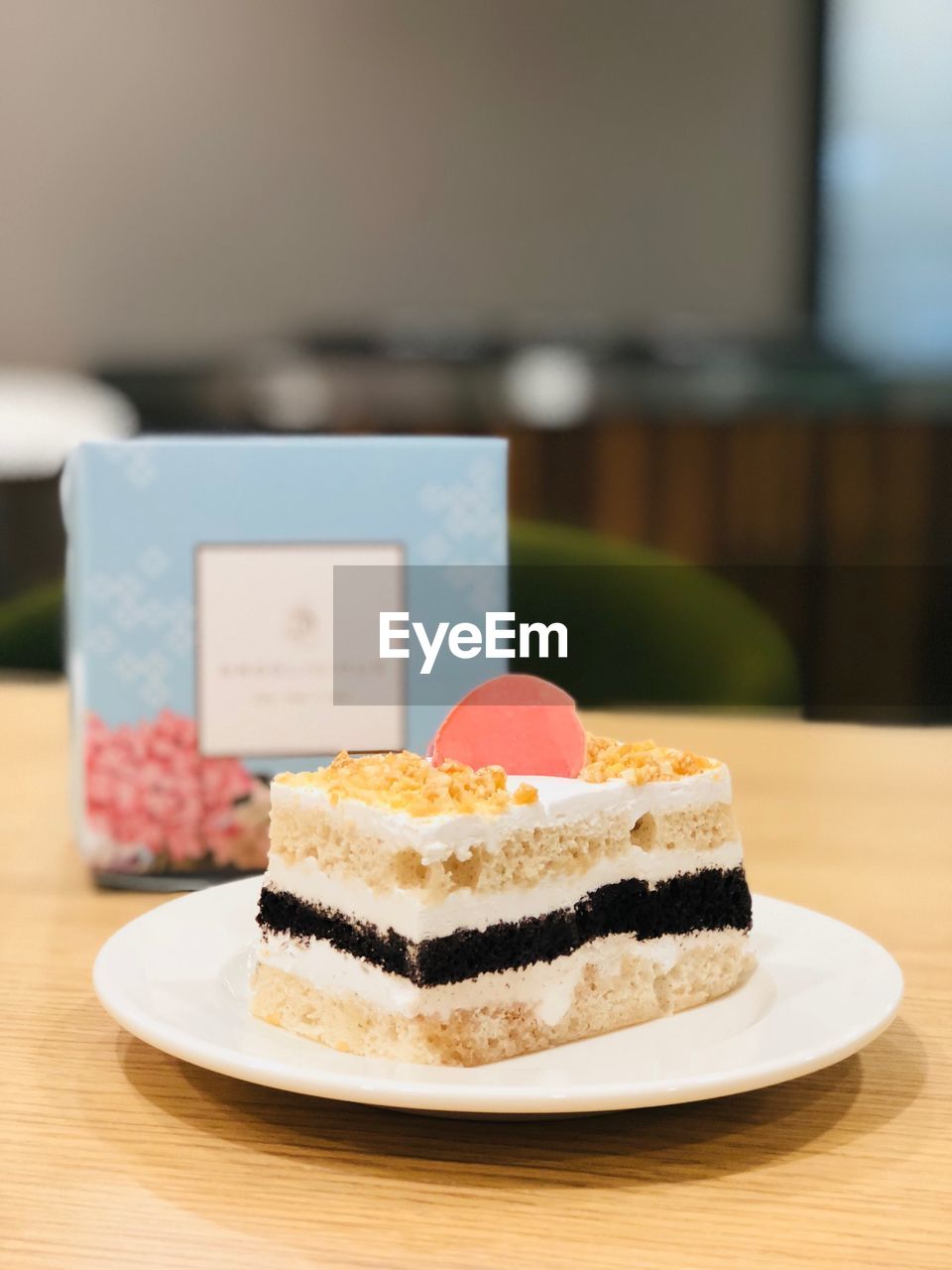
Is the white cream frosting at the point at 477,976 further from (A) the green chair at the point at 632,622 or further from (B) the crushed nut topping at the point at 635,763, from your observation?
(A) the green chair at the point at 632,622

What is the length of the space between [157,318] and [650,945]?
308cm

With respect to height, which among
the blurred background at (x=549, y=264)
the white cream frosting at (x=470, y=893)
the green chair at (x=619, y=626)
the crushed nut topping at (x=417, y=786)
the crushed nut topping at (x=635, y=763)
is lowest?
the green chair at (x=619, y=626)

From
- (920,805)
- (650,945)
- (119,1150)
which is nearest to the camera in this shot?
(119,1150)

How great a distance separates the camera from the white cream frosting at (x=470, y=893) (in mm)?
822

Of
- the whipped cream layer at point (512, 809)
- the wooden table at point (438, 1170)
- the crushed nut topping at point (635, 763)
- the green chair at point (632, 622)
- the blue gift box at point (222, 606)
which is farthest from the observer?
the green chair at point (632, 622)

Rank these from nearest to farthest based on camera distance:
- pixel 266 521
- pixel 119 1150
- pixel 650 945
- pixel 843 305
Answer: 1. pixel 119 1150
2. pixel 650 945
3. pixel 266 521
4. pixel 843 305

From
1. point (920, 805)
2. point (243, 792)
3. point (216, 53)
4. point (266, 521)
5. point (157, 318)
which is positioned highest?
point (216, 53)

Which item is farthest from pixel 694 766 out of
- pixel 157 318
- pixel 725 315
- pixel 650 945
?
pixel 157 318

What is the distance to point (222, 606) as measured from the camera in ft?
3.96

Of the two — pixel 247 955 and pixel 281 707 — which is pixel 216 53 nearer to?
pixel 281 707

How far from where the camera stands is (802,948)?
3.16 ft

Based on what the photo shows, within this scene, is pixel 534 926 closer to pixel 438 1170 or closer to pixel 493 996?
pixel 493 996

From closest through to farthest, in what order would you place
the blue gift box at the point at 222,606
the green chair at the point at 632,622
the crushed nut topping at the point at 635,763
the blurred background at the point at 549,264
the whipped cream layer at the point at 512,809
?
1. the whipped cream layer at the point at 512,809
2. the crushed nut topping at the point at 635,763
3. the blue gift box at the point at 222,606
4. the green chair at the point at 632,622
5. the blurred background at the point at 549,264

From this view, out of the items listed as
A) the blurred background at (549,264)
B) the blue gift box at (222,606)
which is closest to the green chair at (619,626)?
the blurred background at (549,264)
